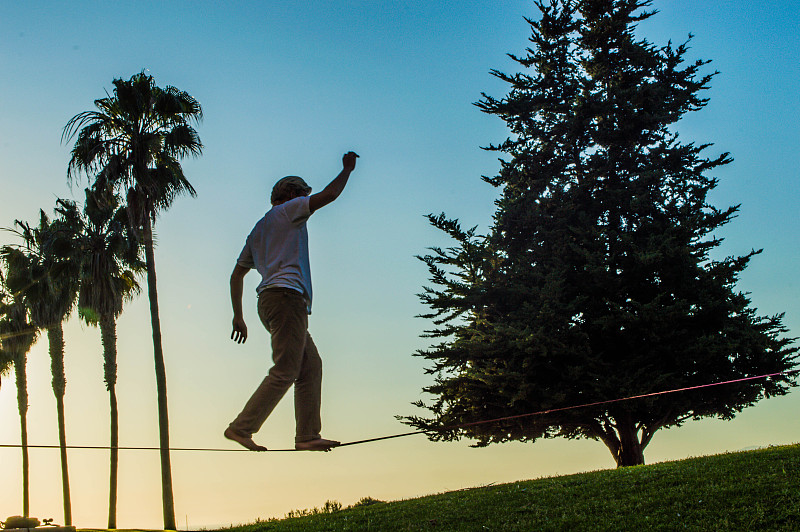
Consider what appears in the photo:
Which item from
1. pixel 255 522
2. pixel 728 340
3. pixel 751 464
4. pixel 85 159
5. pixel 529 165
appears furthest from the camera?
pixel 529 165

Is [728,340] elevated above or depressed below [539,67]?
below

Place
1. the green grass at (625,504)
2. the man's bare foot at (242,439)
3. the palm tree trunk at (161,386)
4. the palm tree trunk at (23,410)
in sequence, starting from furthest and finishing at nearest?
the palm tree trunk at (23,410) < the palm tree trunk at (161,386) < the green grass at (625,504) < the man's bare foot at (242,439)

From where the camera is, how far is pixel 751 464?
13023mm

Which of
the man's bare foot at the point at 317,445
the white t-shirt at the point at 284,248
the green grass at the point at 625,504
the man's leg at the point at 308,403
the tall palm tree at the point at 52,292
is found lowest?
the green grass at the point at 625,504

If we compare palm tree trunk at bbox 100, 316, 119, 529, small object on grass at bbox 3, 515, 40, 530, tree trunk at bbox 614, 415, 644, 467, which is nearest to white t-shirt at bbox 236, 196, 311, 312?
small object on grass at bbox 3, 515, 40, 530

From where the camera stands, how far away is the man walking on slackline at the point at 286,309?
15.5 feet

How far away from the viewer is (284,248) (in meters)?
4.85

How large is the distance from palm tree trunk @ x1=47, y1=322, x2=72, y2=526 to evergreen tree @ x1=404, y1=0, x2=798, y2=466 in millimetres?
12855

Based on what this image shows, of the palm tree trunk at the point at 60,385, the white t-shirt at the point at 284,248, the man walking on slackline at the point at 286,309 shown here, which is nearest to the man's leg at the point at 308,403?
the man walking on slackline at the point at 286,309

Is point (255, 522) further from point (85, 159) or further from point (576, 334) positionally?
point (85, 159)

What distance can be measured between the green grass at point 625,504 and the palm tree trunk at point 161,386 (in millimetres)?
2705

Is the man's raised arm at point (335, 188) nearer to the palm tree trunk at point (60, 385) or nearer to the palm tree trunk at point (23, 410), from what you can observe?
the palm tree trunk at point (60, 385)

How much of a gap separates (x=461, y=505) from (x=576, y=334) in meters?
6.40

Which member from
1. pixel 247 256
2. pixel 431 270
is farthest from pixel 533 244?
pixel 247 256
